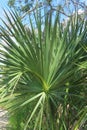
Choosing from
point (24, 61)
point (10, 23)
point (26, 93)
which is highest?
point (10, 23)

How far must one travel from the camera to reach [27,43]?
4.52m

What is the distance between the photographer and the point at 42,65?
14.6 feet

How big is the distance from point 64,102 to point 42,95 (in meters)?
0.50

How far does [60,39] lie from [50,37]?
16cm

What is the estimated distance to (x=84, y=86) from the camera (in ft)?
15.7

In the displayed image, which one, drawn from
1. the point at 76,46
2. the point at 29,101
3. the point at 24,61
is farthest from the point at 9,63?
the point at 76,46

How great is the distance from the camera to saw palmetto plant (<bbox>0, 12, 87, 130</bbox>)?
14.6 feet

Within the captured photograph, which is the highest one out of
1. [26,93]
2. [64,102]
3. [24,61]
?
[24,61]

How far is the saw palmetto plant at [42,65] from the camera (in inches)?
175

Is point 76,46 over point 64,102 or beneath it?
over

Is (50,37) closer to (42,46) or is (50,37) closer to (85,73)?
(42,46)

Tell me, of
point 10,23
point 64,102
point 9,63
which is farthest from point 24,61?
point 64,102

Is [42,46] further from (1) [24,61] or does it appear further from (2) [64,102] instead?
(2) [64,102]

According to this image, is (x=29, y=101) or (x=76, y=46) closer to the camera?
(x=29, y=101)
